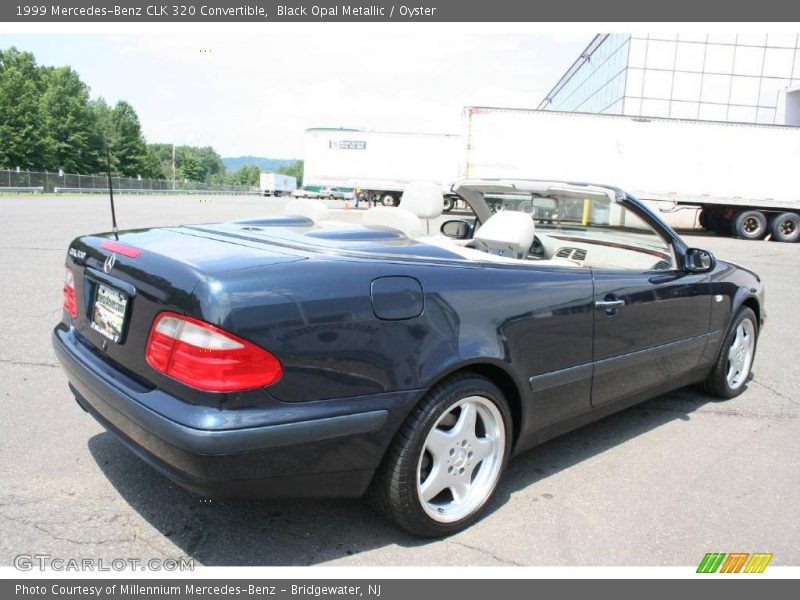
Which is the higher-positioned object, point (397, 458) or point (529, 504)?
point (397, 458)

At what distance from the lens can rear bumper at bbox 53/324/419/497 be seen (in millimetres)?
1971

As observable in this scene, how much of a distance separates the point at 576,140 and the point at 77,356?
21372mm

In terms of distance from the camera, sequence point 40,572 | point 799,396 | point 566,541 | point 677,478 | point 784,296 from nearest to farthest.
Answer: point 40,572 → point 566,541 → point 677,478 → point 799,396 → point 784,296

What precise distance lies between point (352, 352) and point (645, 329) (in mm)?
1973

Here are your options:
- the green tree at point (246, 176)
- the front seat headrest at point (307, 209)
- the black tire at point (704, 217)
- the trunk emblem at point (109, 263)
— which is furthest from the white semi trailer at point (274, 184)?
the trunk emblem at point (109, 263)

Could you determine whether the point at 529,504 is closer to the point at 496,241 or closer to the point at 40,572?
the point at 496,241

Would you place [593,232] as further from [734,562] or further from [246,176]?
[246,176]

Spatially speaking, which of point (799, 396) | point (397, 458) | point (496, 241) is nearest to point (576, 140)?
point (799, 396)

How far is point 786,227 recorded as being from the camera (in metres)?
21.0

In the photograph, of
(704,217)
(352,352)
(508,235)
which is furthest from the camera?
(704,217)

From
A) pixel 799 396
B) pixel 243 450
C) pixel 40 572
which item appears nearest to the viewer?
pixel 243 450

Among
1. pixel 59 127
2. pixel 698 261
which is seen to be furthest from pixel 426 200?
pixel 59 127

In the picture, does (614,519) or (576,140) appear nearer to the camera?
(614,519)

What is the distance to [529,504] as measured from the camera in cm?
287
